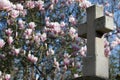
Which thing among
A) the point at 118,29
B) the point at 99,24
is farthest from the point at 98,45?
the point at 118,29

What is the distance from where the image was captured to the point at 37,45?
966 cm

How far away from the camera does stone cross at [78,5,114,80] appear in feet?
22.9

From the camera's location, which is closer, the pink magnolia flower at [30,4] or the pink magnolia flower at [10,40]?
the pink magnolia flower at [10,40]

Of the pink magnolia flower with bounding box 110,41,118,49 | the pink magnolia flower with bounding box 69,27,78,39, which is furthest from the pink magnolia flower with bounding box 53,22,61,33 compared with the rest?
the pink magnolia flower with bounding box 110,41,118,49

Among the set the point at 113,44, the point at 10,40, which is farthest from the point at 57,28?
the point at 113,44

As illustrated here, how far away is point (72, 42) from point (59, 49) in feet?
1.02

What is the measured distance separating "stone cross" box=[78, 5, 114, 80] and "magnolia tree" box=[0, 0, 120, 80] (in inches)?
67.6

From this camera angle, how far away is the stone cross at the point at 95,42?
699cm

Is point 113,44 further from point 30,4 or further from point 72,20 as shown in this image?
point 30,4

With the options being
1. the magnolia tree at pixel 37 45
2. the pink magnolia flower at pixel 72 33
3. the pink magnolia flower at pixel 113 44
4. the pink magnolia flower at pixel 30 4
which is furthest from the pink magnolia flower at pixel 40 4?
the pink magnolia flower at pixel 113 44

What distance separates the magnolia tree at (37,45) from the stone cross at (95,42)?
172cm

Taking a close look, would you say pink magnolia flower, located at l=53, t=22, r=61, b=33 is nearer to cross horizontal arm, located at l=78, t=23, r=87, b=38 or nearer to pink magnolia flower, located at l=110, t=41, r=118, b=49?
pink magnolia flower, located at l=110, t=41, r=118, b=49

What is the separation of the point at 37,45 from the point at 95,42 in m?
2.63

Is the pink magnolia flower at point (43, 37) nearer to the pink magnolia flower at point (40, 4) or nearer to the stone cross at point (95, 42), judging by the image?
the pink magnolia flower at point (40, 4)
